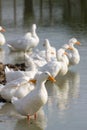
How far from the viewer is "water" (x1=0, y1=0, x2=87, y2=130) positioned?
12.1 metres

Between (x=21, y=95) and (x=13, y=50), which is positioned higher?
(x=21, y=95)

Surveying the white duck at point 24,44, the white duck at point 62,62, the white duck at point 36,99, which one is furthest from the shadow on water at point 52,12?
the white duck at point 36,99

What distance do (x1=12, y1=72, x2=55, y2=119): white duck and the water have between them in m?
0.26

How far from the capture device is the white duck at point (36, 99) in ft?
39.2

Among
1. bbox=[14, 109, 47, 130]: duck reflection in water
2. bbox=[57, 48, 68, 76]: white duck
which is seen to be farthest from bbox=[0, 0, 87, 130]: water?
bbox=[57, 48, 68, 76]: white duck

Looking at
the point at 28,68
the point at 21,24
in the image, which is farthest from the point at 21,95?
the point at 21,24

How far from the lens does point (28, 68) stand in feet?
53.4

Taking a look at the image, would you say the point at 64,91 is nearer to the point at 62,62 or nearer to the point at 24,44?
the point at 62,62

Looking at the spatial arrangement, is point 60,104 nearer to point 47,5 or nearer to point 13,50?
point 13,50

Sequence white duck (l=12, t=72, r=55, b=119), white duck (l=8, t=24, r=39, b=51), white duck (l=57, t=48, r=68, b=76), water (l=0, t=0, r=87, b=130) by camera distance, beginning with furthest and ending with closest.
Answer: white duck (l=8, t=24, r=39, b=51) → white duck (l=57, t=48, r=68, b=76) → water (l=0, t=0, r=87, b=130) → white duck (l=12, t=72, r=55, b=119)

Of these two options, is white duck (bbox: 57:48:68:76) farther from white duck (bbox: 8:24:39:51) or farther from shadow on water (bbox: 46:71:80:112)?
white duck (bbox: 8:24:39:51)

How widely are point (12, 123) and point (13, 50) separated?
11.1 m

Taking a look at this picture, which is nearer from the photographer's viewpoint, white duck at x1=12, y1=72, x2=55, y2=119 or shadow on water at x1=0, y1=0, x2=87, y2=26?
white duck at x1=12, y1=72, x2=55, y2=119

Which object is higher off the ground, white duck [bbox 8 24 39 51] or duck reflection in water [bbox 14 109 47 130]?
duck reflection in water [bbox 14 109 47 130]
